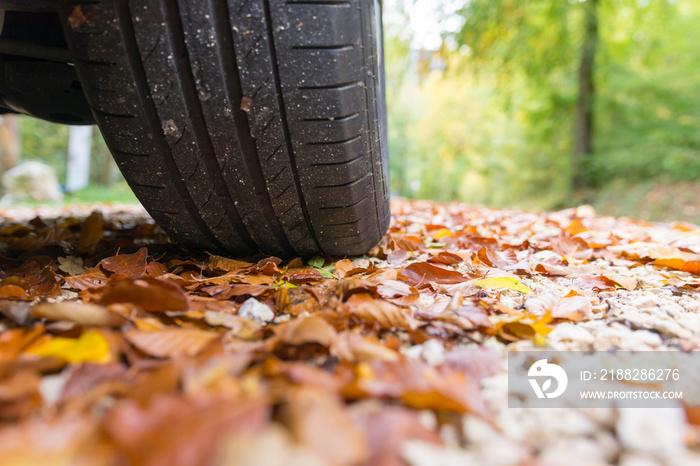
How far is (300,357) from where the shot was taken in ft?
2.04

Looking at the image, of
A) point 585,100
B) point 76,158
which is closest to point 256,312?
point 585,100

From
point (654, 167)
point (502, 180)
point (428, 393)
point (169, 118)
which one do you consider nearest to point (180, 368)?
point (428, 393)

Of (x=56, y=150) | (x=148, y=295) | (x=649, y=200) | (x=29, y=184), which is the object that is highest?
(x=148, y=295)

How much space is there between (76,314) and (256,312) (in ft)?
0.95

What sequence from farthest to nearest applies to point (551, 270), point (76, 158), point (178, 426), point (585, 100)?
point (76, 158) < point (585, 100) < point (551, 270) < point (178, 426)

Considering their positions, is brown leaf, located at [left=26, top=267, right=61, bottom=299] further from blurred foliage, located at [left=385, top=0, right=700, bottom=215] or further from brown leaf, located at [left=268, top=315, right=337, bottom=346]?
blurred foliage, located at [left=385, top=0, right=700, bottom=215]

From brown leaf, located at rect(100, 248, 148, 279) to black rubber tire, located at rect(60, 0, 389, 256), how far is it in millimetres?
119

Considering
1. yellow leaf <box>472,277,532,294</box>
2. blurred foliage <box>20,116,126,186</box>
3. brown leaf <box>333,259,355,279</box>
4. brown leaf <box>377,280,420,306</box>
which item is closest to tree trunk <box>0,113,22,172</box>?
blurred foliage <box>20,116,126,186</box>

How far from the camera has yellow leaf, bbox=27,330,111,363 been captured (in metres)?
0.56

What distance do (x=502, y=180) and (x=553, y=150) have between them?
303cm

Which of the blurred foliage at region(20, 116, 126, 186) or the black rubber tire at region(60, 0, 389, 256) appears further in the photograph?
the blurred foliage at region(20, 116, 126, 186)

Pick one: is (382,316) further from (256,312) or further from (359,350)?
Answer: (256,312)

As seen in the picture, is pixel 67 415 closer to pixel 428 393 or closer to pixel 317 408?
pixel 317 408

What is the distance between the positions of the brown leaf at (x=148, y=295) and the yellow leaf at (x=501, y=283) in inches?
26.2
